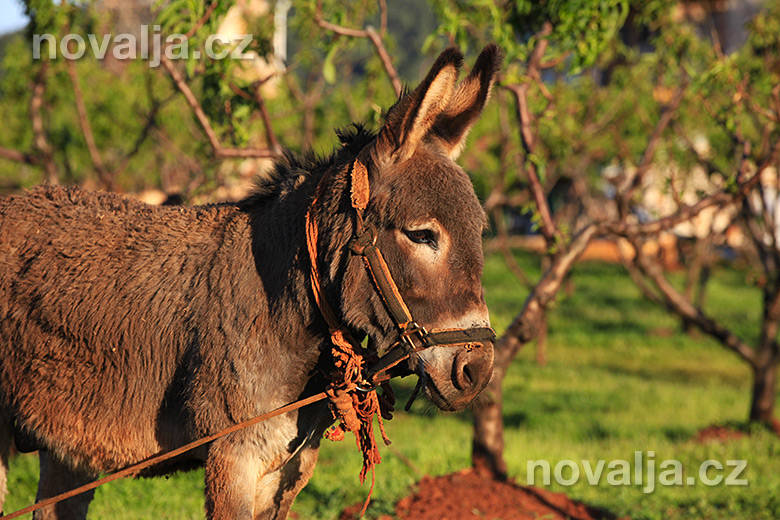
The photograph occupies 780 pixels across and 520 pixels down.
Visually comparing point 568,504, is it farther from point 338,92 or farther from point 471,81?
point 338,92

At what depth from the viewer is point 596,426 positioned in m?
10.9

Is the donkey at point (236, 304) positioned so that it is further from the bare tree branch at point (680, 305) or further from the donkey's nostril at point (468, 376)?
the bare tree branch at point (680, 305)

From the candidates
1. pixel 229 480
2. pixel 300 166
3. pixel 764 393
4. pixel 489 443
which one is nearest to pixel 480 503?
pixel 489 443

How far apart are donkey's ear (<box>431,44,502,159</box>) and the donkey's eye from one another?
0.44m

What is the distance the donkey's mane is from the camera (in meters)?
3.59

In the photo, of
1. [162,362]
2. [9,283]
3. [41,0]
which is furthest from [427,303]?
[41,0]

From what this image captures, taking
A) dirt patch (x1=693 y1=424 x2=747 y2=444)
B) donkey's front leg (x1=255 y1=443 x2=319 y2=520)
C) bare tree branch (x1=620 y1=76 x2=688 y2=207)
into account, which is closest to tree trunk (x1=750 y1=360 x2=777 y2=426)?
dirt patch (x1=693 y1=424 x2=747 y2=444)

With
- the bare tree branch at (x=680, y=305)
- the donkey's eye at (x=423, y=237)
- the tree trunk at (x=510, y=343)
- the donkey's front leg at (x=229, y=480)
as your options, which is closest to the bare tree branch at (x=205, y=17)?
the tree trunk at (x=510, y=343)

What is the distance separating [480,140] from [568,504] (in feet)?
42.6

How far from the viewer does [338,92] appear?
14094 millimetres

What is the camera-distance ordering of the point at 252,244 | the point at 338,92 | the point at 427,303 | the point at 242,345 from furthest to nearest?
the point at 338,92 → the point at 252,244 → the point at 242,345 → the point at 427,303

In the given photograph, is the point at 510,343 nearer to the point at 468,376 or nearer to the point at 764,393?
the point at 468,376

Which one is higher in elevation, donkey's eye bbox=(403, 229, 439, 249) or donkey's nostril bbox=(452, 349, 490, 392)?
donkey's eye bbox=(403, 229, 439, 249)

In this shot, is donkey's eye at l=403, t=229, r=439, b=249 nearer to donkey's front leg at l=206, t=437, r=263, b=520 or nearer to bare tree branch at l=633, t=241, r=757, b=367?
donkey's front leg at l=206, t=437, r=263, b=520
